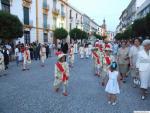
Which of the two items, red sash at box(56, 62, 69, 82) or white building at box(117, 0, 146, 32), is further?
white building at box(117, 0, 146, 32)

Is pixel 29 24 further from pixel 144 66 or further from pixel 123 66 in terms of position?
pixel 144 66

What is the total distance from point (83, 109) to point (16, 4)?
25.5 meters

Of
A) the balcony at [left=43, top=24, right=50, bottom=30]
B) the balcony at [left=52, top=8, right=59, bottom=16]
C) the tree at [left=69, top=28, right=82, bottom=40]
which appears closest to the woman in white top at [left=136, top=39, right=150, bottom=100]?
the balcony at [left=43, top=24, right=50, bottom=30]

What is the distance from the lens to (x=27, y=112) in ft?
22.8

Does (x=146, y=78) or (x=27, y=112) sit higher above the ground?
(x=146, y=78)

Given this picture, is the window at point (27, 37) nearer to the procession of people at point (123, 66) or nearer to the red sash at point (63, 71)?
the procession of people at point (123, 66)

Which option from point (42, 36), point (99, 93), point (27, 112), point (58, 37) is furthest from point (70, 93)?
point (58, 37)

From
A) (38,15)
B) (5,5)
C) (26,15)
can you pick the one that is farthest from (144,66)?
(38,15)

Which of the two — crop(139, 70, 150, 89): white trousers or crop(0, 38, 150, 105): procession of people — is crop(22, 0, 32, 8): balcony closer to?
crop(0, 38, 150, 105): procession of people

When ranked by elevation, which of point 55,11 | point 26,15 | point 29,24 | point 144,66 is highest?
point 55,11

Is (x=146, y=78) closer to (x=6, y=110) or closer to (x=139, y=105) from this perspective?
(x=139, y=105)

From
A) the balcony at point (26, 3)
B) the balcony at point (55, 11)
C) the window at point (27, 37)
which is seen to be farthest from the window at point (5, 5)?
the balcony at point (55, 11)

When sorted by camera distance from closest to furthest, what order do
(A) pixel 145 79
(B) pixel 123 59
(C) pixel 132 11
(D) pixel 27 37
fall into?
(A) pixel 145 79, (B) pixel 123 59, (D) pixel 27 37, (C) pixel 132 11

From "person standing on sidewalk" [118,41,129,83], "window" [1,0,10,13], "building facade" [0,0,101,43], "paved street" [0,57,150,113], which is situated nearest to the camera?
"paved street" [0,57,150,113]
